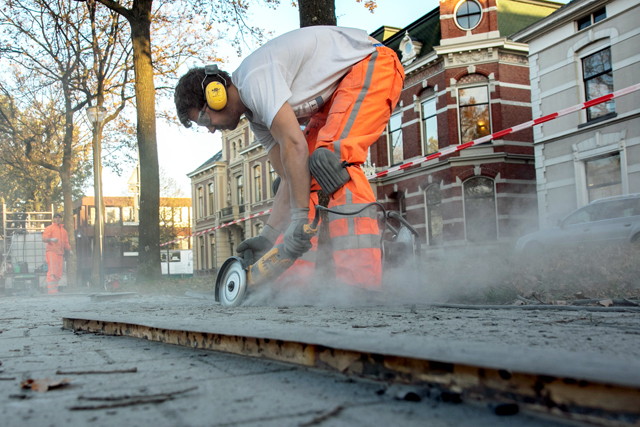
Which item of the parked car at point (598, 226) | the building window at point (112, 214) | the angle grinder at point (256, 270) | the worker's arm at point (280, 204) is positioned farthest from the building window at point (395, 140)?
the building window at point (112, 214)

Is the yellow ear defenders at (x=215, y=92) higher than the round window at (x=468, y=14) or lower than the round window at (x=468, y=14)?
lower

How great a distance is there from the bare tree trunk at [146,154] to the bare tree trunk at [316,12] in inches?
279

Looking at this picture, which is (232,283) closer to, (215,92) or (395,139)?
(215,92)

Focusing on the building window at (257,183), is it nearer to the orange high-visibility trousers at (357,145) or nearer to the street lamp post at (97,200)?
the street lamp post at (97,200)

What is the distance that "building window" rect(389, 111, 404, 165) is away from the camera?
2158cm

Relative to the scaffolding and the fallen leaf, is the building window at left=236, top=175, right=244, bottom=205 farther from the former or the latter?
the fallen leaf

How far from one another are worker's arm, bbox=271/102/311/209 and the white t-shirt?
5 centimetres

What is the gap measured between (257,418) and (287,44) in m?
2.45

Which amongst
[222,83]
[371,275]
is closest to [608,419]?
[371,275]

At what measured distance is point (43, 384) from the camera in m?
1.05

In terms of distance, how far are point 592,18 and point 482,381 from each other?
54.4 feet

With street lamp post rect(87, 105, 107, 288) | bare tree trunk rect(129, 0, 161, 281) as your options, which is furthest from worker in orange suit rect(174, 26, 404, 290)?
street lamp post rect(87, 105, 107, 288)

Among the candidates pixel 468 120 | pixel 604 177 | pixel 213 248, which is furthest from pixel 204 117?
pixel 213 248

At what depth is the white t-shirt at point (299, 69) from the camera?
2758mm
